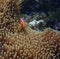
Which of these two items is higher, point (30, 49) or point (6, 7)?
point (6, 7)

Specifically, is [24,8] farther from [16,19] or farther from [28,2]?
[16,19]

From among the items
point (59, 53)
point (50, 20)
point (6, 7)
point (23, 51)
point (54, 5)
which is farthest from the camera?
point (54, 5)

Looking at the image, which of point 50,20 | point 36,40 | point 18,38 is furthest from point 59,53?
point 50,20

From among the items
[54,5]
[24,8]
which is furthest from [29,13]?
[54,5]

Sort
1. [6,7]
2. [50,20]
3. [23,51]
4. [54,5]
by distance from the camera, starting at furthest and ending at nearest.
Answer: [54,5] → [50,20] → [6,7] → [23,51]

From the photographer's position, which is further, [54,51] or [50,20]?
[50,20]

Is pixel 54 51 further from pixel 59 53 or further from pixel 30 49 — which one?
pixel 30 49
